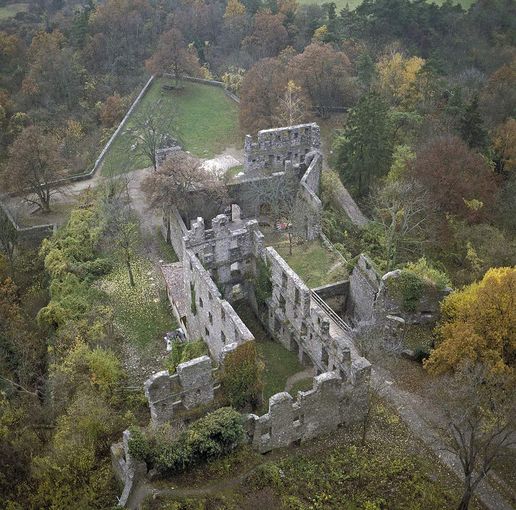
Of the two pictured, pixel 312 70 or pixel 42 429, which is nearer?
pixel 42 429

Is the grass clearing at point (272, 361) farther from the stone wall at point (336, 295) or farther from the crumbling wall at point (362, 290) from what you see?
the crumbling wall at point (362, 290)

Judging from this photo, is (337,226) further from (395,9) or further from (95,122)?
(395,9)

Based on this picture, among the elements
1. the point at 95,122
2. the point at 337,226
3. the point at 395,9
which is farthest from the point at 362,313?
the point at 395,9

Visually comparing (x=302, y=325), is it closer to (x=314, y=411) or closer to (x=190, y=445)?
(x=314, y=411)

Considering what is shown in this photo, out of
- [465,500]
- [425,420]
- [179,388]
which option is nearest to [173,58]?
[179,388]

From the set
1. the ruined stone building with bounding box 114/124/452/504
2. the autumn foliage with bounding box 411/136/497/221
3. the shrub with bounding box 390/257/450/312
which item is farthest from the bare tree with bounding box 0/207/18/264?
the autumn foliage with bounding box 411/136/497/221
